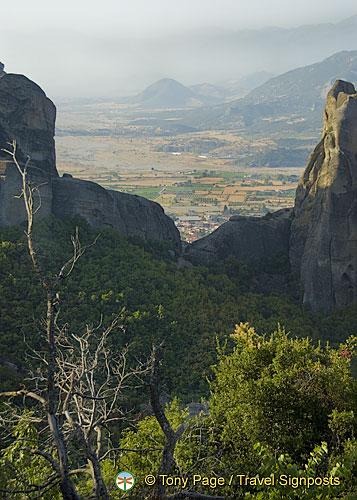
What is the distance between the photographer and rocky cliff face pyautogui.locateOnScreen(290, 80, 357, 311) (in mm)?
28812

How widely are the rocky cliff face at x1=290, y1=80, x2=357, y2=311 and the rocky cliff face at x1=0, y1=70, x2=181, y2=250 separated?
36.1ft

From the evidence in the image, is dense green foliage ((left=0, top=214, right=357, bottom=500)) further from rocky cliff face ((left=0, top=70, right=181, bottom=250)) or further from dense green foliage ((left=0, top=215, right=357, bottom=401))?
rocky cliff face ((left=0, top=70, right=181, bottom=250))

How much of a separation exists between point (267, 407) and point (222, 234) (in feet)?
86.2

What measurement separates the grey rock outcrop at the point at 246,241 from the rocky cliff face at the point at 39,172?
6499 millimetres

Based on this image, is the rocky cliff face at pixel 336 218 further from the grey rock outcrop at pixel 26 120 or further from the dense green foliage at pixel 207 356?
the grey rock outcrop at pixel 26 120

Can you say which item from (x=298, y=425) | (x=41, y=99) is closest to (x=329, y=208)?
(x=41, y=99)

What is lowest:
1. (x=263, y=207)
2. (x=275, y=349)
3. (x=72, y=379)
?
(x=263, y=207)

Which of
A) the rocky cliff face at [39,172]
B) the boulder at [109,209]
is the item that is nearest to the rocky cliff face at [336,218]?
the boulder at [109,209]

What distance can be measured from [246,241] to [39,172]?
598 inches

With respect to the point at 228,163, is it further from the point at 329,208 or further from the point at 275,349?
the point at 275,349

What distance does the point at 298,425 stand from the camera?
991 cm

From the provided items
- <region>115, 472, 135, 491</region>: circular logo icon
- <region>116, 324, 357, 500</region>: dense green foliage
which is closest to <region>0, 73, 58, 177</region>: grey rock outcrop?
<region>116, 324, 357, 500</region>: dense green foliage

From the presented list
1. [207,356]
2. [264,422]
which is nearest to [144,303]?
[207,356]

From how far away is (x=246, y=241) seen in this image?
118 ft
